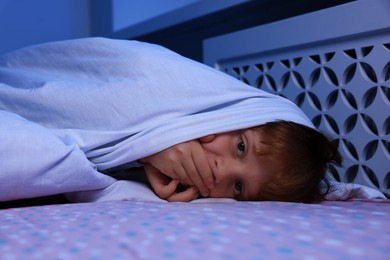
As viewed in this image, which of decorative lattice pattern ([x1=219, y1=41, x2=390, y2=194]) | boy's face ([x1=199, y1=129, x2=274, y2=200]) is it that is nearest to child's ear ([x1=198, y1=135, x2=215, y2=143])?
boy's face ([x1=199, y1=129, x2=274, y2=200])

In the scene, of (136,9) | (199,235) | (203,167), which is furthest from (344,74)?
(136,9)

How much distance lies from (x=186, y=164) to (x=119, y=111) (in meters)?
0.13

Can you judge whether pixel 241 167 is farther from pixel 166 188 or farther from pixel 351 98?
pixel 351 98

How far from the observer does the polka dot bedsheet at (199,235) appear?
0.36 m

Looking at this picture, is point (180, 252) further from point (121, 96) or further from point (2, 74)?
point (2, 74)

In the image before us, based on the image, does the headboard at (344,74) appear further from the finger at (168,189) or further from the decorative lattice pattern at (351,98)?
the finger at (168,189)

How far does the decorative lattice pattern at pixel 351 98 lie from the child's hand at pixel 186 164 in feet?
1.18

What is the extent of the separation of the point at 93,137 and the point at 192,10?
75 cm

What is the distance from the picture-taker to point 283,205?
1.93ft

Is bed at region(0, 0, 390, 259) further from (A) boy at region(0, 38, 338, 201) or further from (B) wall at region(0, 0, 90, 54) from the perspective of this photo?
(B) wall at region(0, 0, 90, 54)

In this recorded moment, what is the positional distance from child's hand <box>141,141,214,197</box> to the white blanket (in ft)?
0.06

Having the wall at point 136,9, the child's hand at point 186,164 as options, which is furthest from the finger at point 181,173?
the wall at point 136,9

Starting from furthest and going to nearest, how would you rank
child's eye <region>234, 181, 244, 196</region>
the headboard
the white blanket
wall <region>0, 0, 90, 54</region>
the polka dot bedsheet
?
wall <region>0, 0, 90, 54</region> → the headboard → child's eye <region>234, 181, 244, 196</region> → the white blanket → the polka dot bedsheet

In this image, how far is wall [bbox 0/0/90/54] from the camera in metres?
1.65
